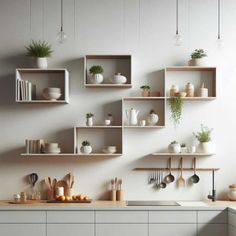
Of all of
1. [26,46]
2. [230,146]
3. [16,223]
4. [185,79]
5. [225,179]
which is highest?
[26,46]

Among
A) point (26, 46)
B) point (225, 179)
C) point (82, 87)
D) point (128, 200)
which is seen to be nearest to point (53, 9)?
point (26, 46)

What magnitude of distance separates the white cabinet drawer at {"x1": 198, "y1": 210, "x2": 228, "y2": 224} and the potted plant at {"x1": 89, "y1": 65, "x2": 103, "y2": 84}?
1.80 m

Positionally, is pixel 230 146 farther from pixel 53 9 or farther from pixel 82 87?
pixel 53 9

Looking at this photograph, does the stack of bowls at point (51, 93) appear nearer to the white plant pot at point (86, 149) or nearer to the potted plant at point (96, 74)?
the potted plant at point (96, 74)

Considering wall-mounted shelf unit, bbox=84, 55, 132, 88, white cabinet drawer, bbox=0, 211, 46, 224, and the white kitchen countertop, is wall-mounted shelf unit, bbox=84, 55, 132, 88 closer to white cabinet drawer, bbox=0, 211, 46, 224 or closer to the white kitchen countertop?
the white kitchen countertop

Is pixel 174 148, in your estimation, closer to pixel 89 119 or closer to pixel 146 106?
pixel 146 106

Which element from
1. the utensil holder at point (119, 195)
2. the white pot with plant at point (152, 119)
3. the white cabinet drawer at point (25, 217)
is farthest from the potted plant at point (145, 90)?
the white cabinet drawer at point (25, 217)

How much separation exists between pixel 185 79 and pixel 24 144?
1.99 m

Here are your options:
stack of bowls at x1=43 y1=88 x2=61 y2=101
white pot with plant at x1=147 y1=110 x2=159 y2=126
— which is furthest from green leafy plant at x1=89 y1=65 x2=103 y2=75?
white pot with plant at x1=147 y1=110 x2=159 y2=126

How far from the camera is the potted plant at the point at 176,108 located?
5434 mm

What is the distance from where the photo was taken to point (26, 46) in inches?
221

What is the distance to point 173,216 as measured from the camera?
4.96m

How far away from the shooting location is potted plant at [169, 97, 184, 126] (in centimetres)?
543

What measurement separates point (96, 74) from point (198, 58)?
1159 millimetres
